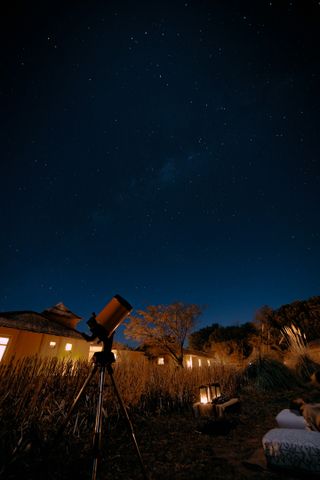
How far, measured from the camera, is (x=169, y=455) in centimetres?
280

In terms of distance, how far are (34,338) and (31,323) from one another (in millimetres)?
876

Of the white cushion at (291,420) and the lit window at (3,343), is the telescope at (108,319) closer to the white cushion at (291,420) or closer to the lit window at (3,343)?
the white cushion at (291,420)

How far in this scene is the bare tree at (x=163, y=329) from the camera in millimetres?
16781

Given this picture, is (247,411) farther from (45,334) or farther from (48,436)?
(45,334)

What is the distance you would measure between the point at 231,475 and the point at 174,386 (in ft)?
11.7

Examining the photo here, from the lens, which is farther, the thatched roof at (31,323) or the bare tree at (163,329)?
the bare tree at (163,329)

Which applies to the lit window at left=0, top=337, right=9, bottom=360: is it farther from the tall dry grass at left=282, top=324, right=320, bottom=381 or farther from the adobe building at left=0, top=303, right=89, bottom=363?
the tall dry grass at left=282, top=324, right=320, bottom=381

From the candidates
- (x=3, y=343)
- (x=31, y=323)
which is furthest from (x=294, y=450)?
(x=31, y=323)

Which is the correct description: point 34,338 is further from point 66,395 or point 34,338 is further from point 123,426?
point 123,426

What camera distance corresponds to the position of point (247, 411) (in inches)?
205

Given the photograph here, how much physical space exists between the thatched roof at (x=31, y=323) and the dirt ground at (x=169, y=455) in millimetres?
10553

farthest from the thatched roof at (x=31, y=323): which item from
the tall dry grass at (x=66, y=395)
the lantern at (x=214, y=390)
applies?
the lantern at (x=214, y=390)

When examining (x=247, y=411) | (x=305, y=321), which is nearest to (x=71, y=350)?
(x=247, y=411)

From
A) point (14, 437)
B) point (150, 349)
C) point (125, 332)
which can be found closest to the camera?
point (14, 437)
